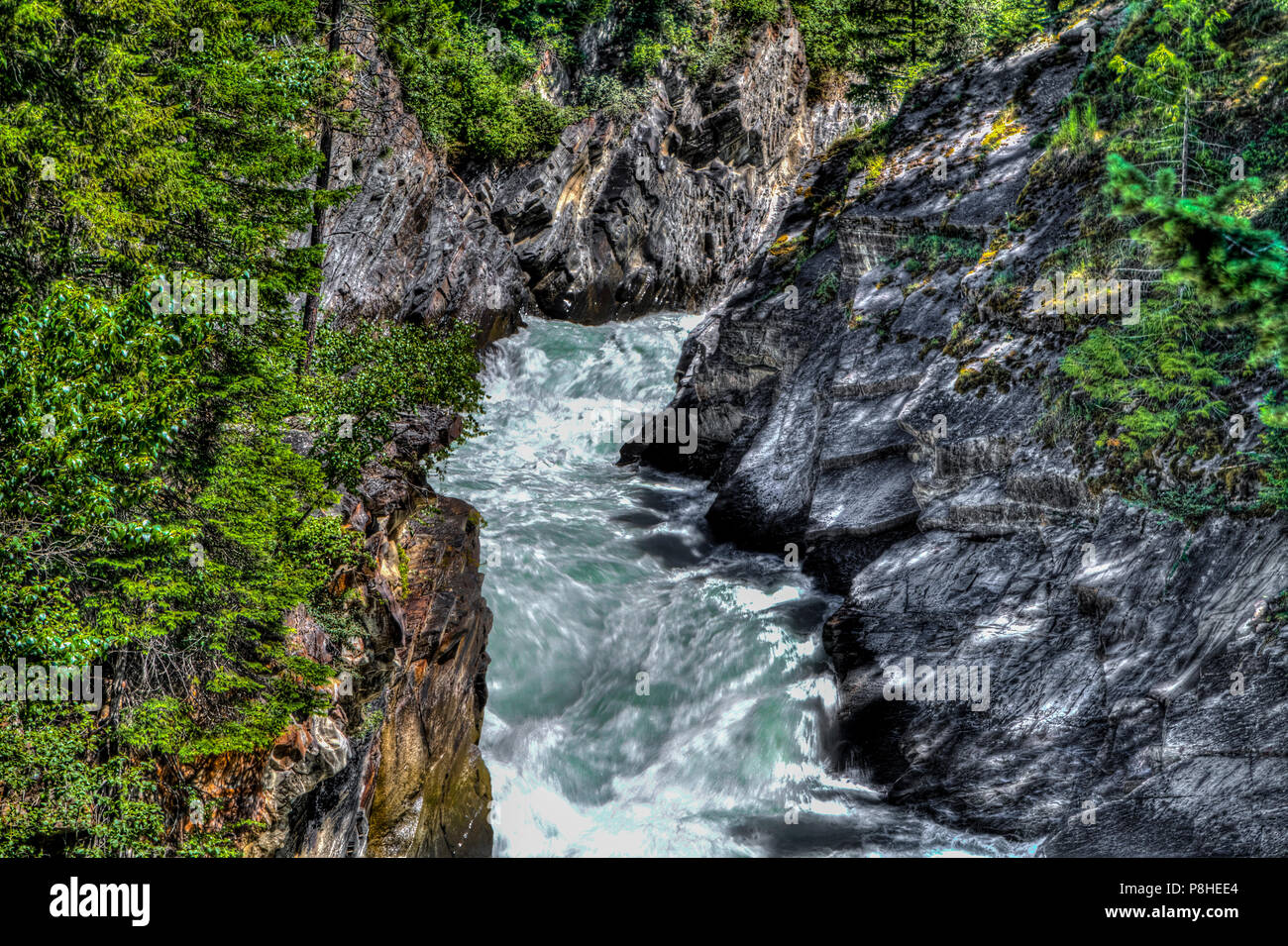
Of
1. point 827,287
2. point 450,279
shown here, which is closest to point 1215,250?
point 827,287

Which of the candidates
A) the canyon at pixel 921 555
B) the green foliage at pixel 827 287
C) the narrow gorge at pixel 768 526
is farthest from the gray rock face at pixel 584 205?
the green foliage at pixel 827 287

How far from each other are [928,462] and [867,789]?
225 inches

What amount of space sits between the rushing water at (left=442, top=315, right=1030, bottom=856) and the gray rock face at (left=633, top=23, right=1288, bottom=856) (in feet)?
3.18

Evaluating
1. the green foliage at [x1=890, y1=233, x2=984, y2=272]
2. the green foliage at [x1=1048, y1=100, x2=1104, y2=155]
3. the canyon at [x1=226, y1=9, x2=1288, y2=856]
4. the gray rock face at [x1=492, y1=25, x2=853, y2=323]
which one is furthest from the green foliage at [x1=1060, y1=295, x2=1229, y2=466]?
the gray rock face at [x1=492, y1=25, x2=853, y2=323]

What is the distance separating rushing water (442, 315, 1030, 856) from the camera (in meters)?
12.5

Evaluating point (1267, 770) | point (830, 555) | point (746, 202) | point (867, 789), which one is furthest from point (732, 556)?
point (746, 202)

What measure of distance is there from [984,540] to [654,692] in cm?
669

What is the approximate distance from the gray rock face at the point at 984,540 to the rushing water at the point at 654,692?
0.97 m

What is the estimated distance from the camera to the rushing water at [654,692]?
1251 cm

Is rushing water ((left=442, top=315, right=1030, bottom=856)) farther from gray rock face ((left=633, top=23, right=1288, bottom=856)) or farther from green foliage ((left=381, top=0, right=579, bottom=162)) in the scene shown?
green foliage ((left=381, top=0, right=579, bottom=162))

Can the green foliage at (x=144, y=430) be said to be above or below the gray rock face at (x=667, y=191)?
below

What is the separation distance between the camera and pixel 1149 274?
11883 mm

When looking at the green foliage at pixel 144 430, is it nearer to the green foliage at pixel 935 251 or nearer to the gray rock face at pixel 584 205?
the gray rock face at pixel 584 205

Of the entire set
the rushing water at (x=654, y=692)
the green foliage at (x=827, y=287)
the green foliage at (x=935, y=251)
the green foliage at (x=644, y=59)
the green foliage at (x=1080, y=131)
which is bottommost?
the rushing water at (x=654, y=692)
